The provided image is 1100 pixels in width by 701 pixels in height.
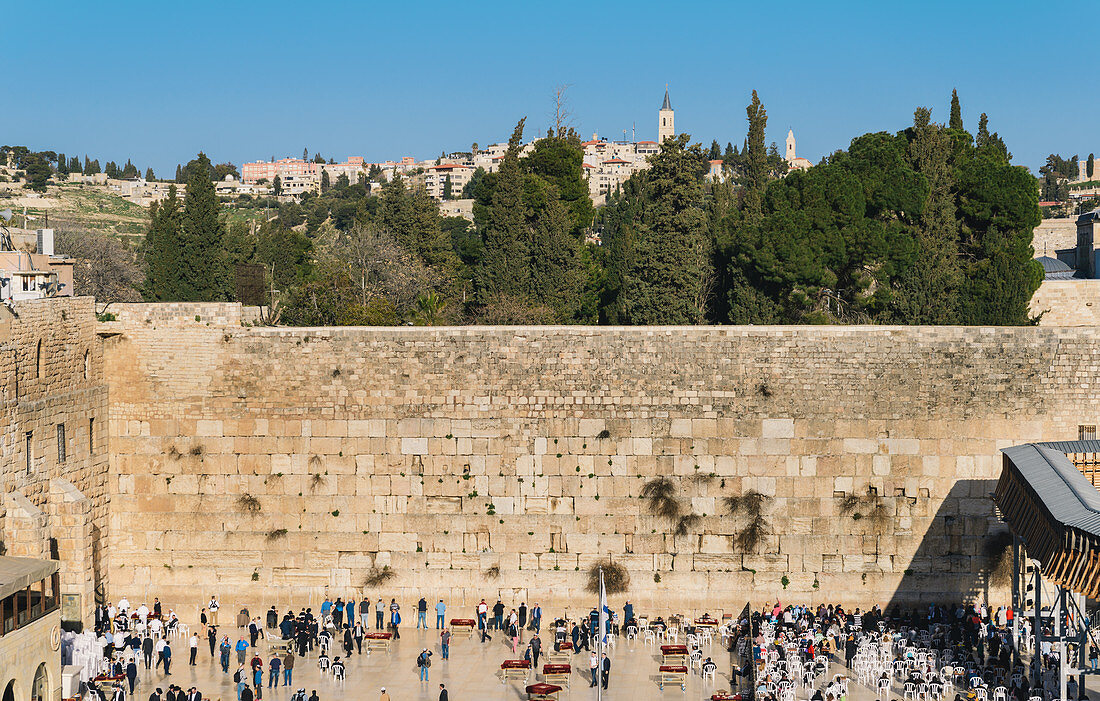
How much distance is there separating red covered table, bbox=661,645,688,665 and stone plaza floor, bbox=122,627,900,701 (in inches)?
7.1

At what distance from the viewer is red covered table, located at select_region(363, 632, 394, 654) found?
20.9 m

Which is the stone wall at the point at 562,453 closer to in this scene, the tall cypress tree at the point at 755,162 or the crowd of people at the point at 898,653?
the crowd of people at the point at 898,653

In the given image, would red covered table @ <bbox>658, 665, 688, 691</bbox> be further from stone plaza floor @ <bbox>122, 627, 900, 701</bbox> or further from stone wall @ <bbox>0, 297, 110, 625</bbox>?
stone wall @ <bbox>0, 297, 110, 625</bbox>

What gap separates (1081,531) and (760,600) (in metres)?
8.75

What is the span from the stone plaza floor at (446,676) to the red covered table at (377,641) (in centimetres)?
17

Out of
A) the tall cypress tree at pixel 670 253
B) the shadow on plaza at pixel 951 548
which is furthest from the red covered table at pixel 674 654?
the tall cypress tree at pixel 670 253

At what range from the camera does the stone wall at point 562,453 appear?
22031 mm

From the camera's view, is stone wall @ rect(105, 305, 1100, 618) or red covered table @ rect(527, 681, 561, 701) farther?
stone wall @ rect(105, 305, 1100, 618)

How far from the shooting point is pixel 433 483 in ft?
73.7

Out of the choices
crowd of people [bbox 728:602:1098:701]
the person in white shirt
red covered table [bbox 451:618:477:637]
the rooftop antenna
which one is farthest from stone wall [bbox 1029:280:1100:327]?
the rooftop antenna

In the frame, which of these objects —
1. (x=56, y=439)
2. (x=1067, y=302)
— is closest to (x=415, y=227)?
(x=1067, y=302)

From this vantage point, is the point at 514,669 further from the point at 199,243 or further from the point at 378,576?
the point at 199,243

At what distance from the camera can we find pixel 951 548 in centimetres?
2208

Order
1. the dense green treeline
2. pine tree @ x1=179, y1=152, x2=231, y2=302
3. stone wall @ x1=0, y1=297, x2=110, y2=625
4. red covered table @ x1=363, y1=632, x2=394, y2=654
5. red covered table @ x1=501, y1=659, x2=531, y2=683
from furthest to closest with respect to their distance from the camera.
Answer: pine tree @ x1=179, y1=152, x2=231, y2=302 < the dense green treeline < red covered table @ x1=363, y1=632, x2=394, y2=654 < red covered table @ x1=501, y1=659, x2=531, y2=683 < stone wall @ x1=0, y1=297, x2=110, y2=625
